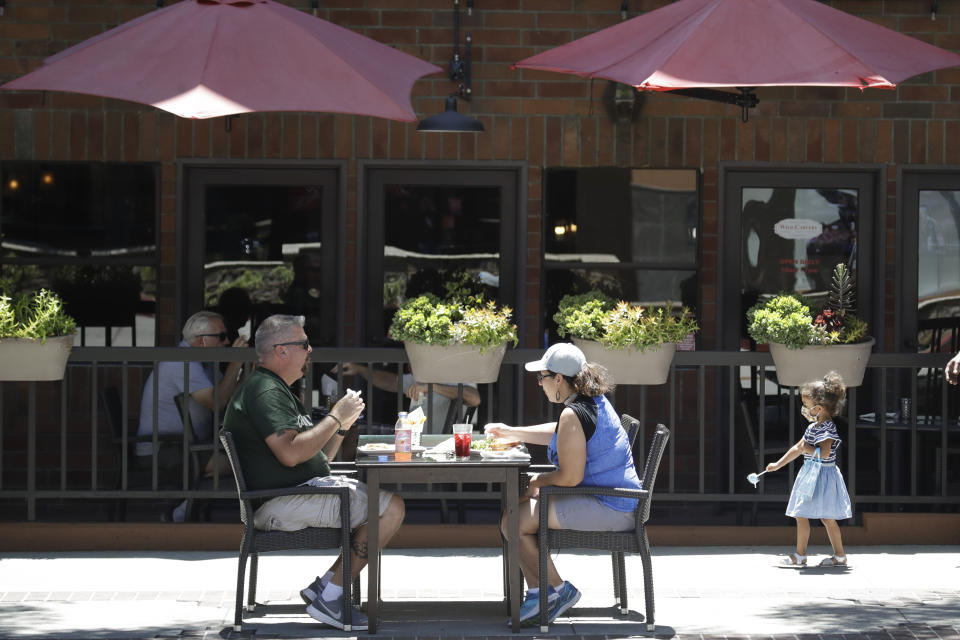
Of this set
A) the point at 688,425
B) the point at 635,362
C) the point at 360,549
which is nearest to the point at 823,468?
the point at 635,362

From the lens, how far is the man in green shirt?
640 centimetres

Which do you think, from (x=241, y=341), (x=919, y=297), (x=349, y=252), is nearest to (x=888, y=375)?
(x=919, y=297)

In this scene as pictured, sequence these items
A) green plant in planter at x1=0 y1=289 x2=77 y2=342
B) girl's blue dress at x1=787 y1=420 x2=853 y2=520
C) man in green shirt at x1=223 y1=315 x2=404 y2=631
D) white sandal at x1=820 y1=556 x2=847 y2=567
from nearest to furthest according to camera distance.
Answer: man in green shirt at x1=223 y1=315 x2=404 y2=631 → girl's blue dress at x1=787 y1=420 x2=853 y2=520 → white sandal at x1=820 y1=556 x2=847 y2=567 → green plant in planter at x1=0 y1=289 x2=77 y2=342

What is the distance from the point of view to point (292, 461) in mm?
6375

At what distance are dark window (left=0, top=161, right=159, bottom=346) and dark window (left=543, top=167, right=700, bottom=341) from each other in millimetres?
2548

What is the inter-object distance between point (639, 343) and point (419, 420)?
1783mm

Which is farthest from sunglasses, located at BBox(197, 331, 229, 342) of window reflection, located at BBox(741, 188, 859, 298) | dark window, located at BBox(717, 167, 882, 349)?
window reflection, located at BBox(741, 188, 859, 298)

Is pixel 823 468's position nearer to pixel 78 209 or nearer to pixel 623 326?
pixel 623 326

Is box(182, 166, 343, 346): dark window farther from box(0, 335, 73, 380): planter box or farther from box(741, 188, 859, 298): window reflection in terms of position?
box(741, 188, 859, 298): window reflection

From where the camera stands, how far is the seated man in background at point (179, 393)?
331 inches

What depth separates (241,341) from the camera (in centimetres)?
910

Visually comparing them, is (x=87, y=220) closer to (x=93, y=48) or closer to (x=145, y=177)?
(x=145, y=177)

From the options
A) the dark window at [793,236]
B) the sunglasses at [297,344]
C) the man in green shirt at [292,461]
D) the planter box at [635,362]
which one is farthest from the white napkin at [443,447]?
the dark window at [793,236]

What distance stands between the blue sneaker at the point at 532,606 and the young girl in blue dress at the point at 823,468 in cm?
175
